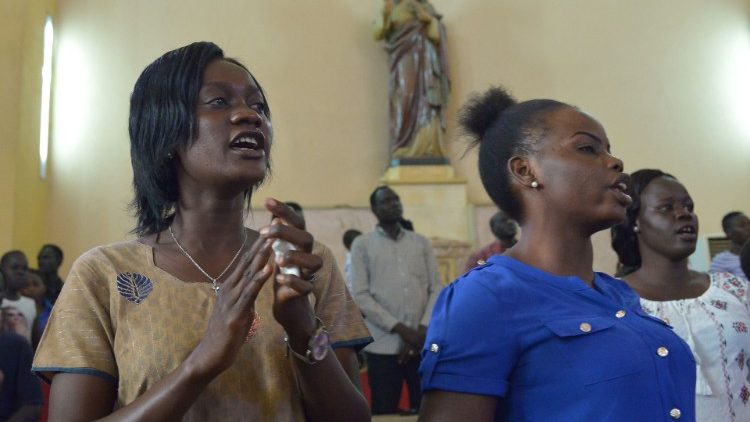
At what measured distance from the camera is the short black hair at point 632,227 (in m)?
2.82

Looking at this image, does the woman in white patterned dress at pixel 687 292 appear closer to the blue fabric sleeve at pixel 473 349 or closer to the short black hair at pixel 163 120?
the blue fabric sleeve at pixel 473 349

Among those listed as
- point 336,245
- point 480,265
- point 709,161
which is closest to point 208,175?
point 480,265

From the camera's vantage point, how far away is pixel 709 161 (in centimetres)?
932

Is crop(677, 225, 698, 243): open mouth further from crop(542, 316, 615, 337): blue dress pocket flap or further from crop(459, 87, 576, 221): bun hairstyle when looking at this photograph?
crop(542, 316, 615, 337): blue dress pocket flap

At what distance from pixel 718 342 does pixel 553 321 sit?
1157 millimetres

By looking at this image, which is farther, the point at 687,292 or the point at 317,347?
the point at 687,292

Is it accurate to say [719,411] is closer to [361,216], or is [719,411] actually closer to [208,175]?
[208,175]

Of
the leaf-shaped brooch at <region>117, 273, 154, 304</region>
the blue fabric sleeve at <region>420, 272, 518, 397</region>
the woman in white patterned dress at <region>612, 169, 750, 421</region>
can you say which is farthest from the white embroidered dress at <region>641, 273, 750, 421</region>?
the leaf-shaped brooch at <region>117, 273, 154, 304</region>

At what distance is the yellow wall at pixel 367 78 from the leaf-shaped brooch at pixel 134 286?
664cm

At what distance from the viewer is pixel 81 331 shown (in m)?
1.47

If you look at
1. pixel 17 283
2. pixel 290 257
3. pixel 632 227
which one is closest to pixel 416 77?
pixel 17 283

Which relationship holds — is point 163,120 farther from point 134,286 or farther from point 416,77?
point 416,77

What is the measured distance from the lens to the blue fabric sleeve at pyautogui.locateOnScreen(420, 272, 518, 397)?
5.00 ft

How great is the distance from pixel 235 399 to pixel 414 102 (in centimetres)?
714
